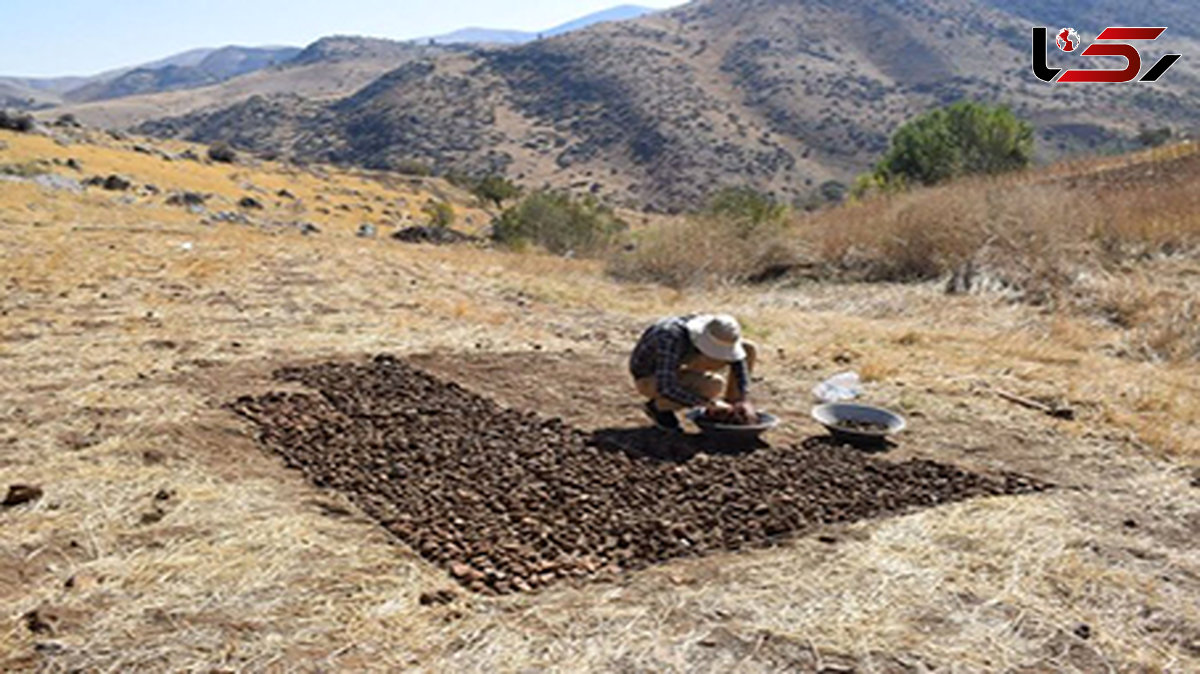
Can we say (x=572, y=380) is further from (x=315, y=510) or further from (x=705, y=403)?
(x=315, y=510)

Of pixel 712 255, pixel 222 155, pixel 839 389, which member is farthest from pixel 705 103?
pixel 839 389

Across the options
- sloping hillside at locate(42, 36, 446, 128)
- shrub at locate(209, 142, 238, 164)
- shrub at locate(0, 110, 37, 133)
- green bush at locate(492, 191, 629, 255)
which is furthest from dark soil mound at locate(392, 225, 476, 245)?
sloping hillside at locate(42, 36, 446, 128)

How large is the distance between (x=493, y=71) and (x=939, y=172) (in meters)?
70.2

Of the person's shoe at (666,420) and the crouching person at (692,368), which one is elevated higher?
the crouching person at (692,368)

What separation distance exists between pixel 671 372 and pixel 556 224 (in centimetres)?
2063

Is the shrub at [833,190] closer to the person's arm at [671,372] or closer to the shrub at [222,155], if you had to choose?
the shrub at [222,155]

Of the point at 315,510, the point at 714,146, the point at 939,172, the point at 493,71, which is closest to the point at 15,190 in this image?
the point at 315,510

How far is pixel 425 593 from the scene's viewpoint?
3826 mm

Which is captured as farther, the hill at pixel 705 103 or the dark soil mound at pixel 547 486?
the hill at pixel 705 103

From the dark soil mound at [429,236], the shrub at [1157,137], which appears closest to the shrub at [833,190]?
the shrub at [1157,137]

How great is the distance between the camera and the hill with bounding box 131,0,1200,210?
218 feet

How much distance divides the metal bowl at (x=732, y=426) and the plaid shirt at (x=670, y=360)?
92mm

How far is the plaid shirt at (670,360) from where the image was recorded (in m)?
6.00

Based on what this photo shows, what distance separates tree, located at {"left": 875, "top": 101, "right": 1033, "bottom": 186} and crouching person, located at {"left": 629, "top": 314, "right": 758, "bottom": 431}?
81.3ft
